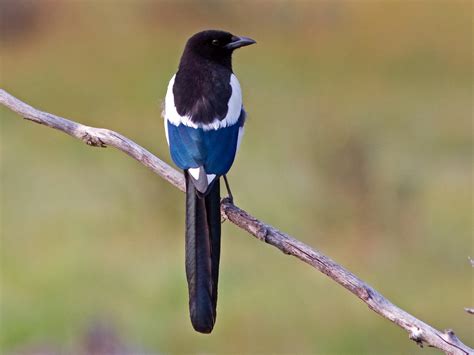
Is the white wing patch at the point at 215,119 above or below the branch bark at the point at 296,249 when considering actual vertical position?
above

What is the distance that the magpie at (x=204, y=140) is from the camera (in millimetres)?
3371

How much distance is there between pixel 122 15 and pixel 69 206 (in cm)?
408

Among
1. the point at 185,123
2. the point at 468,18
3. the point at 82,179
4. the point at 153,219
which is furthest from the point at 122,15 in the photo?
the point at 185,123

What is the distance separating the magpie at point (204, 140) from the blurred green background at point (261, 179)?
1.50 metres

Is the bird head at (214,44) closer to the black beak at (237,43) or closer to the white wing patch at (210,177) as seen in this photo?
the black beak at (237,43)

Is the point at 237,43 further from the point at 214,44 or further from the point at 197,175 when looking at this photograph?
the point at 197,175

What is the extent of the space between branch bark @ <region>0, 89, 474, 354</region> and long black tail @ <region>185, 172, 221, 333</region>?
10 centimetres

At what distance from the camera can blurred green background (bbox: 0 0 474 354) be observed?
19.3 ft

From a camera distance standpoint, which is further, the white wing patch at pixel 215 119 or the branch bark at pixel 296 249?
the white wing patch at pixel 215 119

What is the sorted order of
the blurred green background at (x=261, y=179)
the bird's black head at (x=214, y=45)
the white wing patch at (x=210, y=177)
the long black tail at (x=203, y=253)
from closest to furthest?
the long black tail at (x=203, y=253) → the white wing patch at (x=210, y=177) → the bird's black head at (x=214, y=45) → the blurred green background at (x=261, y=179)

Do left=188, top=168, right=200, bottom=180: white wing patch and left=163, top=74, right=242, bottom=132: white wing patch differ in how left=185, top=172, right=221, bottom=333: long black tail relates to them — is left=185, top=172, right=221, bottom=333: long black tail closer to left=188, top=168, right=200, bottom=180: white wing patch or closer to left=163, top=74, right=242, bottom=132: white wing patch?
left=188, top=168, right=200, bottom=180: white wing patch

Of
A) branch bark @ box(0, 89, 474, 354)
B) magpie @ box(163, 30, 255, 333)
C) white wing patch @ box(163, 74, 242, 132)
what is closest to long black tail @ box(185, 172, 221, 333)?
magpie @ box(163, 30, 255, 333)

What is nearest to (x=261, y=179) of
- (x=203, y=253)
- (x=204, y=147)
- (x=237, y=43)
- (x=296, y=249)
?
(x=237, y=43)

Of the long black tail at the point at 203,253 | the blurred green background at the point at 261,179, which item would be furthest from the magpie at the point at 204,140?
the blurred green background at the point at 261,179
